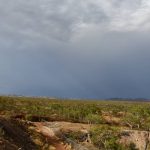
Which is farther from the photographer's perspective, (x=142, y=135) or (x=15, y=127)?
(x=142, y=135)

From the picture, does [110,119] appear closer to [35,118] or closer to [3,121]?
[35,118]

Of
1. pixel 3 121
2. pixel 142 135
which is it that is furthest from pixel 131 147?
pixel 3 121

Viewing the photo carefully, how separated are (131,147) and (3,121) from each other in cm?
1961

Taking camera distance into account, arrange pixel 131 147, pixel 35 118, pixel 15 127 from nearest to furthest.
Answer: pixel 15 127
pixel 131 147
pixel 35 118

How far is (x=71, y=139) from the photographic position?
56250mm

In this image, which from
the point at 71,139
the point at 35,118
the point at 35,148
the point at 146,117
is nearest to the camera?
the point at 35,148

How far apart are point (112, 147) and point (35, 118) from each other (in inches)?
626

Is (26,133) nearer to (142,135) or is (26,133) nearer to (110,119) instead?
(142,135)

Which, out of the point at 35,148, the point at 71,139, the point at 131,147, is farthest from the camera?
the point at 131,147

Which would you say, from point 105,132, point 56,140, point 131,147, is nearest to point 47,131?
point 56,140

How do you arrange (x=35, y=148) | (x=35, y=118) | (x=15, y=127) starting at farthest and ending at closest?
(x=35, y=118), (x=15, y=127), (x=35, y=148)

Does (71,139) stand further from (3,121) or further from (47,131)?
Result: (3,121)

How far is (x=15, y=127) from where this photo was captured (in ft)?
171

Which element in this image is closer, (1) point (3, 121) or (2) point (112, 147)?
(1) point (3, 121)
